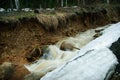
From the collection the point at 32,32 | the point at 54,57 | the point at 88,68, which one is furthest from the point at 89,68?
the point at 32,32

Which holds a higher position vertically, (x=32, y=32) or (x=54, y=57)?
(x=32, y=32)

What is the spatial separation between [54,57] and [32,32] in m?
2.04

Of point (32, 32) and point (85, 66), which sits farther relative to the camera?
point (32, 32)

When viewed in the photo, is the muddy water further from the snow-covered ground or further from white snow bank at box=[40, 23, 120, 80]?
white snow bank at box=[40, 23, 120, 80]

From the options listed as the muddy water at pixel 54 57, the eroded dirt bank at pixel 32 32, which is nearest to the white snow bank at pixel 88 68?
the muddy water at pixel 54 57

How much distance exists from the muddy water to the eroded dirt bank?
1.36 ft

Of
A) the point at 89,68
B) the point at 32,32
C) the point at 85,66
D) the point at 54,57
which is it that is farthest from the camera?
the point at 32,32

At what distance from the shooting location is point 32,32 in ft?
47.9

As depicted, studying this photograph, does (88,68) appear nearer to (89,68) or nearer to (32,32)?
(89,68)

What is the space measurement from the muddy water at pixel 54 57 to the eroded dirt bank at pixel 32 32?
0.41 metres

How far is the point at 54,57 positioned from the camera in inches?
527

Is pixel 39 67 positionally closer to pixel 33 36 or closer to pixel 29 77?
pixel 29 77

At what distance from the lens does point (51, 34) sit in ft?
51.1

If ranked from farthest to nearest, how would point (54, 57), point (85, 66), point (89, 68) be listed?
point (54, 57)
point (85, 66)
point (89, 68)
